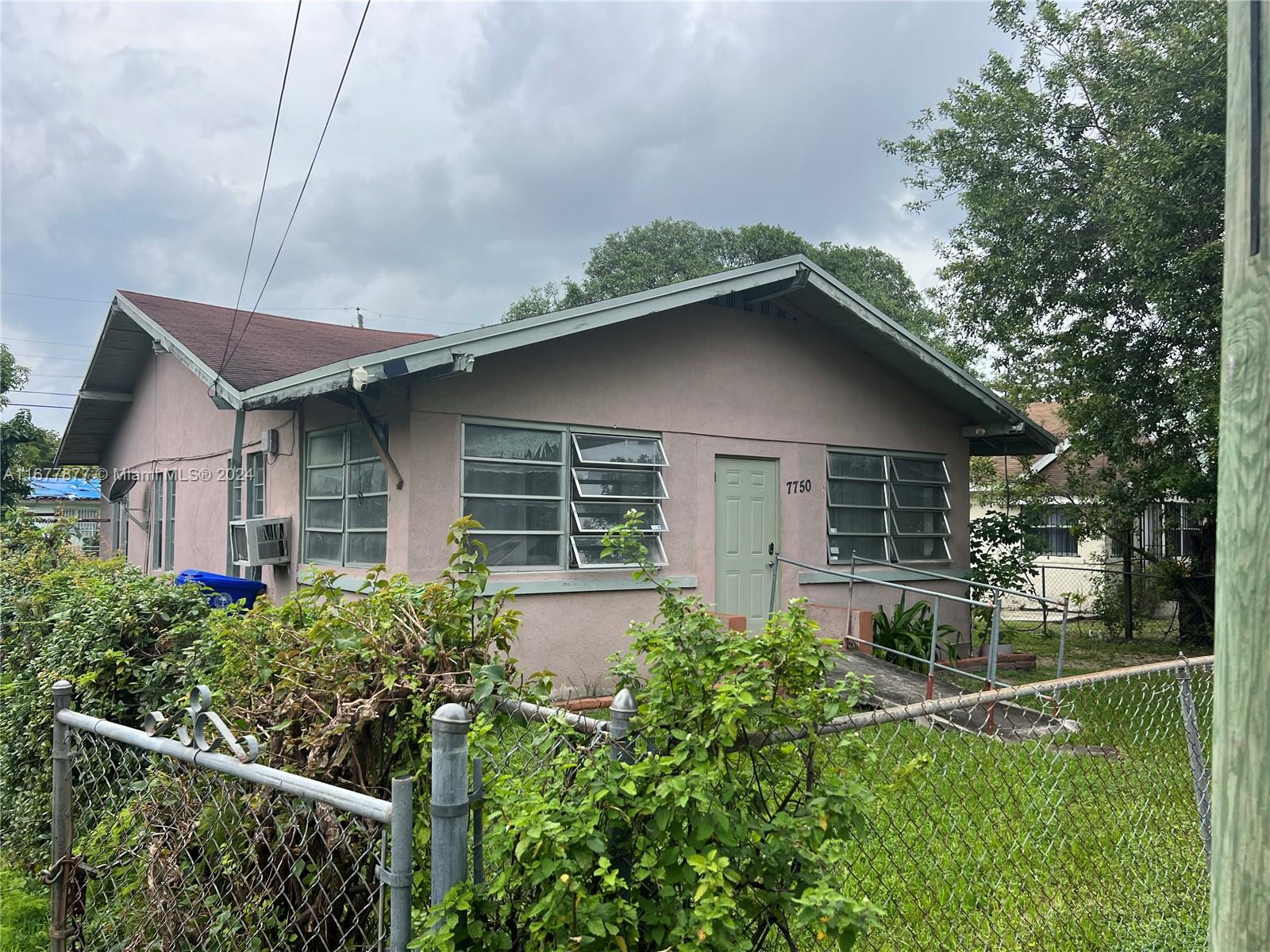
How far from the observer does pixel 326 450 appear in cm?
945

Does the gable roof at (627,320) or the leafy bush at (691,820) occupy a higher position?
the gable roof at (627,320)

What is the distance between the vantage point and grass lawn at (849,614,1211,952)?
3557 millimetres

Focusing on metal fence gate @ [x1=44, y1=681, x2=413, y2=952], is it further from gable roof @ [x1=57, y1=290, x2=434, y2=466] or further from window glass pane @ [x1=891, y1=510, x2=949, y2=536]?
window glass pane @ [x1=891, y1=510, x2=949, y2=536]

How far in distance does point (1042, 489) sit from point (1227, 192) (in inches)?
646

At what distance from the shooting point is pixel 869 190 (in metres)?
26.4

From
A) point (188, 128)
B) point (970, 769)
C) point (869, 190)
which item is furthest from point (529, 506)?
point (869, 190)

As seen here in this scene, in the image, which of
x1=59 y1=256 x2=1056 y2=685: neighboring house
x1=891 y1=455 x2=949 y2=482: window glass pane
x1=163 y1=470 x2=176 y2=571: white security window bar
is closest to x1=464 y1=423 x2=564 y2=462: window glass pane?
x1=59 y1=256 x2=1056 y2=685: neighboring house

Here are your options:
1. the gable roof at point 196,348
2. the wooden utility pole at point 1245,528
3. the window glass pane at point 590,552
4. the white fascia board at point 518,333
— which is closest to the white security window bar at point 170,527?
the gable roof at point 196,348

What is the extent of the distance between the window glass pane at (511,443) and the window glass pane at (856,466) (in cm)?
397

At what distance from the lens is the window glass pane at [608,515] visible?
8.98 metres

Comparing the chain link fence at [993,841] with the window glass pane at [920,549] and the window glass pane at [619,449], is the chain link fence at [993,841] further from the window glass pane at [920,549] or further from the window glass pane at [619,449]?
the window glass pane at [920,549]

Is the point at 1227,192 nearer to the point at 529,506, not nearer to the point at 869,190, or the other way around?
the point at 529,506

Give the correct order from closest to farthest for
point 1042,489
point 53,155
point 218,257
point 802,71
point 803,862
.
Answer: point 803,862, point 802,71, point 53,155, point 1042,489, point 218,257

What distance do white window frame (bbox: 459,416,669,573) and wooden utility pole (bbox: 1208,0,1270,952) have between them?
22.5 feet
